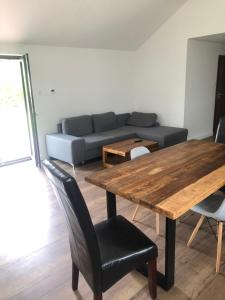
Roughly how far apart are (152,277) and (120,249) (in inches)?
13.4

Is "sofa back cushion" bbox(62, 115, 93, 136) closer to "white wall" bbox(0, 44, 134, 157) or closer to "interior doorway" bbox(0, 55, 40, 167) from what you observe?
"white wall" bbox(0, 44, 134, 157)

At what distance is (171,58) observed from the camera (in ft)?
17.4

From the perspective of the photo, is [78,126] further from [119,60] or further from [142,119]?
[119,60]

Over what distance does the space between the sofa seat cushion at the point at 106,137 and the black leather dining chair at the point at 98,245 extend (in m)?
2.64

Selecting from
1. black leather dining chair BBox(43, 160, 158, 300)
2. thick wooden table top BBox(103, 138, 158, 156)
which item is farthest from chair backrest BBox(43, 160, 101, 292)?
thick wooden table top BBox(103, 138, 158, 156)

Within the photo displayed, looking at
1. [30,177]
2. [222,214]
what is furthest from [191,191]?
[30,177]

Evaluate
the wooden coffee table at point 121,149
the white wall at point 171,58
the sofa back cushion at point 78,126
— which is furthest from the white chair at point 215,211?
the white wall at point 171,58

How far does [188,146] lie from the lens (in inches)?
103

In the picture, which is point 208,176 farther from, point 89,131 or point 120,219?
point 89,131

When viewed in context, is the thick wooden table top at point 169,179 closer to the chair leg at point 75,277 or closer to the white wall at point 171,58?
the chair leg at point 75,277

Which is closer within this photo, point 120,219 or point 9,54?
point 120,219

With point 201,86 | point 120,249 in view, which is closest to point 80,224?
point 120,249

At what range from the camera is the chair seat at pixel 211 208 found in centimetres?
182

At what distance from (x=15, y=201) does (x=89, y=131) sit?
7.16 feet
